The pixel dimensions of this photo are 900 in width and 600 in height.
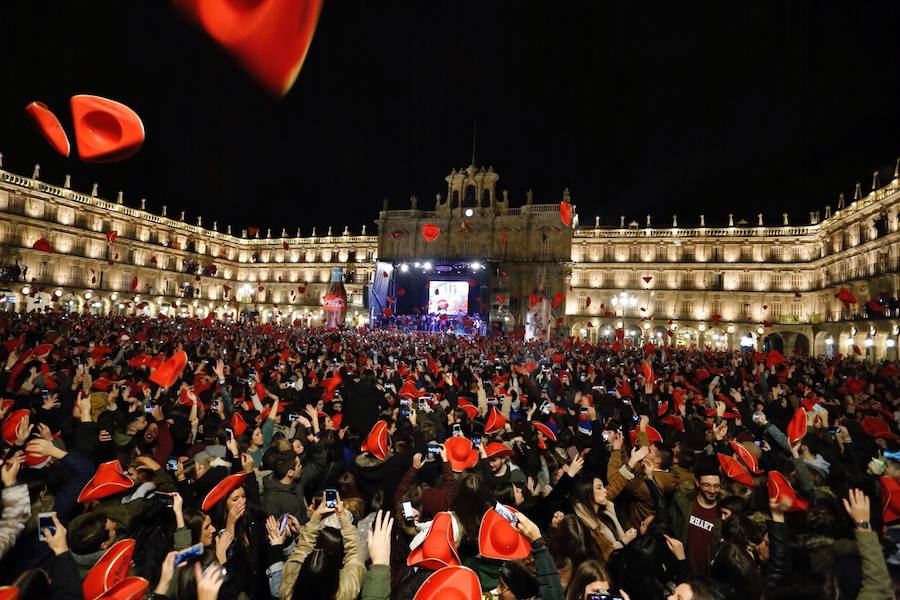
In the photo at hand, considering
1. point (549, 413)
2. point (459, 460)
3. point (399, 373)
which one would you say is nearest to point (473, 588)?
point (459, 460)

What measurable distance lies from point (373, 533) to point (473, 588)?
731mm

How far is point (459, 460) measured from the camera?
4543 mm

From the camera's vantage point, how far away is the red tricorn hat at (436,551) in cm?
272

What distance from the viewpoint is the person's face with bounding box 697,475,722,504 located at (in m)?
3.85

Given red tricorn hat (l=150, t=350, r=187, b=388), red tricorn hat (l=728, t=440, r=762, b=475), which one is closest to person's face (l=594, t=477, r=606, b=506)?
red tricorn hat (l=728, t=440, r=762, b=475)

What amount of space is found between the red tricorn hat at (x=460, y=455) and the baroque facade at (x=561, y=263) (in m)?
41.0

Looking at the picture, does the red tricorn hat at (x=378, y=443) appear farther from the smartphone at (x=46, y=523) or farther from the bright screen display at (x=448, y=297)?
the bright screen display at (x=448, y=297)

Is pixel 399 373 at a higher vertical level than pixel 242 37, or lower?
lower

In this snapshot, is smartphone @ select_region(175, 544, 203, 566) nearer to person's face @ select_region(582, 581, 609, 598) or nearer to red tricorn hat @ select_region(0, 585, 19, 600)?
red tricorn hat @ select_region(0, 585, 19, 600)

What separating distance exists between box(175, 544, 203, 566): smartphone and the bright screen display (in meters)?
41.2

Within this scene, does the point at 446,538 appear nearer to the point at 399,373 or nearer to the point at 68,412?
the point at 68,412

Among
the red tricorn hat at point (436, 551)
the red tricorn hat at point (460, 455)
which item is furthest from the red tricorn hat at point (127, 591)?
the red tricorn hat at point (460, 455)

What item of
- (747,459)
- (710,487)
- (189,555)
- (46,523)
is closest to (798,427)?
(747,459)

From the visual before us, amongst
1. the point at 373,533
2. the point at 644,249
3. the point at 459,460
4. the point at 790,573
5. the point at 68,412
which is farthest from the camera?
the point at 644,249
